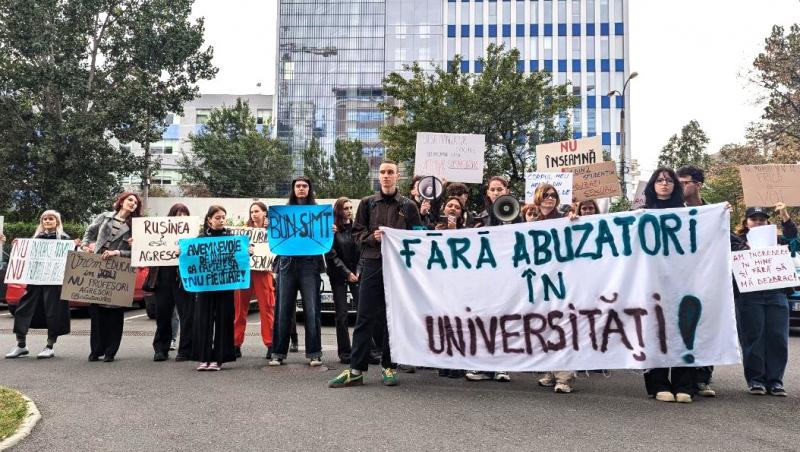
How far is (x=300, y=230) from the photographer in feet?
23.2

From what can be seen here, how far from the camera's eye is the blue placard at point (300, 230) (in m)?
7.04

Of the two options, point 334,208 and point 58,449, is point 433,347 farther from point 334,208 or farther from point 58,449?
point 58,449

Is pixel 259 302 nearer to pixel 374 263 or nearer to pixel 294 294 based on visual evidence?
pixel 294 294

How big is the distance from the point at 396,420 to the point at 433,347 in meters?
1.31

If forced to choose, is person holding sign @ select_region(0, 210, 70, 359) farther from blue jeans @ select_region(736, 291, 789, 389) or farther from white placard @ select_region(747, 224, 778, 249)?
white placard @ select_region(747, 224, 778, 249)

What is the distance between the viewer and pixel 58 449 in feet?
13.1

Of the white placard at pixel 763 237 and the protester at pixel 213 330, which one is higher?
the white placard at pixel 763 237

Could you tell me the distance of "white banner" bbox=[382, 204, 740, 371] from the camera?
5312mm

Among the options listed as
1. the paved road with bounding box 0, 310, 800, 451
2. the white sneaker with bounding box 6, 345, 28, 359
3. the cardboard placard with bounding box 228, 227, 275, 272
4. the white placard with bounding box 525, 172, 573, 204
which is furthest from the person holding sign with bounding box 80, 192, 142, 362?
the white placard with bounding box 525, 172, 573, 204

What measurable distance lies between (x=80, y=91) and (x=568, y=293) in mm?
Answer: 25343

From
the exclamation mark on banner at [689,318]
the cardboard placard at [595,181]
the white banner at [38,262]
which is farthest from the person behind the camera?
the cardboard placard at [595,181]

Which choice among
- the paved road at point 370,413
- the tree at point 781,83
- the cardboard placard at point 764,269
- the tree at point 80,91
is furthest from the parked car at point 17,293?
the tree at point 781,83

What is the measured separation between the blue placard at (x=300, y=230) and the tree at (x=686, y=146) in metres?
59.0

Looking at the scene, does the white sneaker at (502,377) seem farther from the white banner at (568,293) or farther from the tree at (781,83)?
the tree at (781,83)
